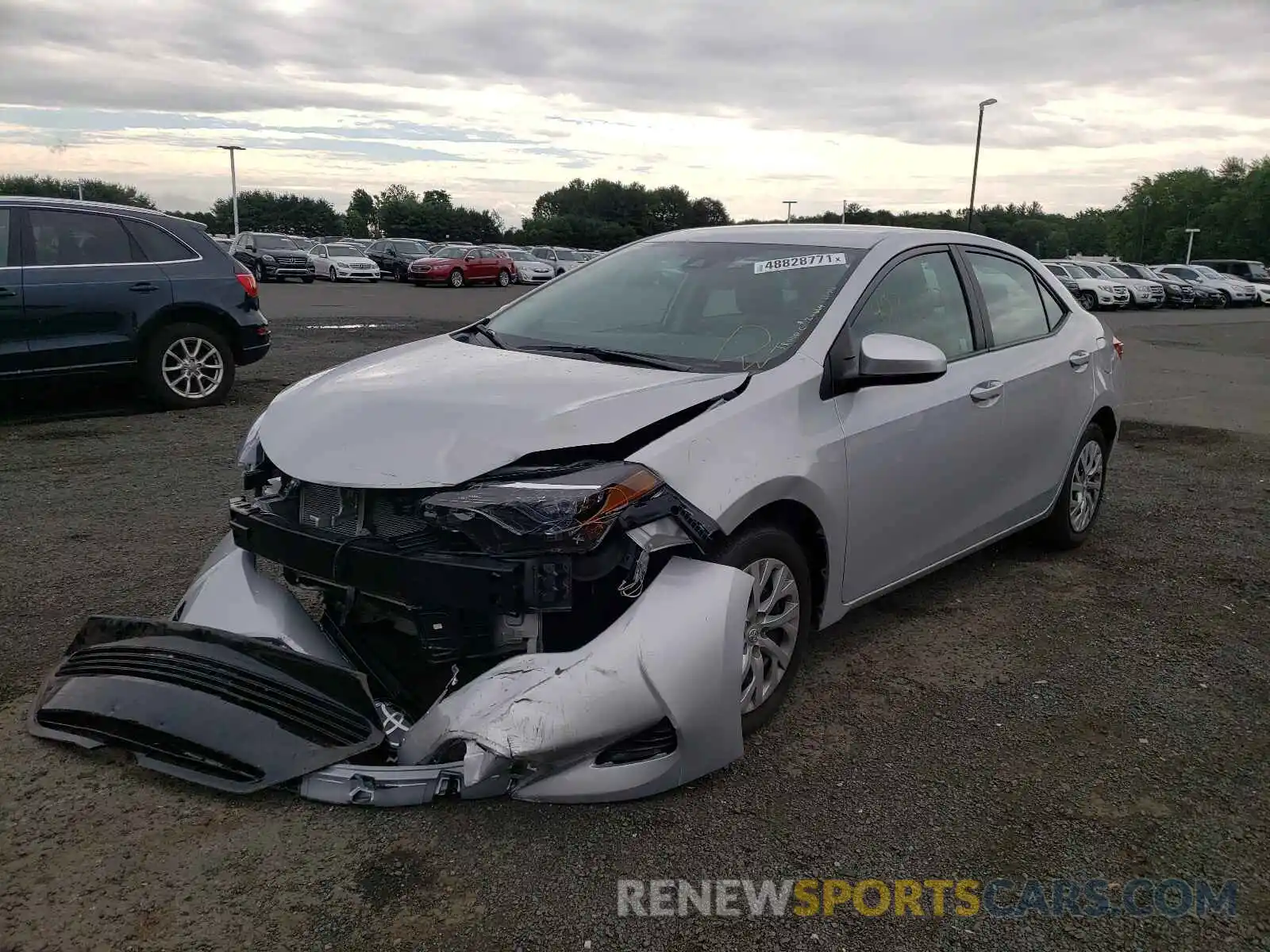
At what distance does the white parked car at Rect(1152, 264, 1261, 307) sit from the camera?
38250 millimetres

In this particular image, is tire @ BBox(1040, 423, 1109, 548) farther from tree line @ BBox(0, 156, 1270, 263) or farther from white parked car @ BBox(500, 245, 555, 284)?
tree line @ BBox(0, 156, 1270, 263)

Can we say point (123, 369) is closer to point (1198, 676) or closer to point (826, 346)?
point (826, 346)

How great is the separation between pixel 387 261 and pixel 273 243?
6.34 meters

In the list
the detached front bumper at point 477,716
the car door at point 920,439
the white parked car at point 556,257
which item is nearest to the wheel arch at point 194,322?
the detached front bumper at point 477,716

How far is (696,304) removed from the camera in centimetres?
398

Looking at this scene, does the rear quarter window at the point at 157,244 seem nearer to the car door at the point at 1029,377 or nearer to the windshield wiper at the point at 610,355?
the windshield wiper at the point at 610,355

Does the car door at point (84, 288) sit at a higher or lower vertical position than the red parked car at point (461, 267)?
higher

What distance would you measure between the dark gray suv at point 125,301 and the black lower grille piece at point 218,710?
18.4 feet

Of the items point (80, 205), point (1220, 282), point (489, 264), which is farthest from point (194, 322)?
point (1220, 282)

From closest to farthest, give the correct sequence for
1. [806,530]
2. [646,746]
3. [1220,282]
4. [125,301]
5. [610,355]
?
[646,746] < [806,530] < [610,355] < [125,301] < [1220,282]

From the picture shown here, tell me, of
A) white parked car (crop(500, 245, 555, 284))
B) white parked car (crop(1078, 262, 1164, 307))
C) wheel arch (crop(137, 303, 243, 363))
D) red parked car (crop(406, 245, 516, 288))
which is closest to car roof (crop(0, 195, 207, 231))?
wheel arch (crop(137, 303, 243, 363))

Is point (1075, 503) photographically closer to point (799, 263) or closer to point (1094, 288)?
point (799, 263)

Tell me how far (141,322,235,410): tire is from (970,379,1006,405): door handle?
6.81 metres

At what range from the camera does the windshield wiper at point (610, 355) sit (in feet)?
11.4
